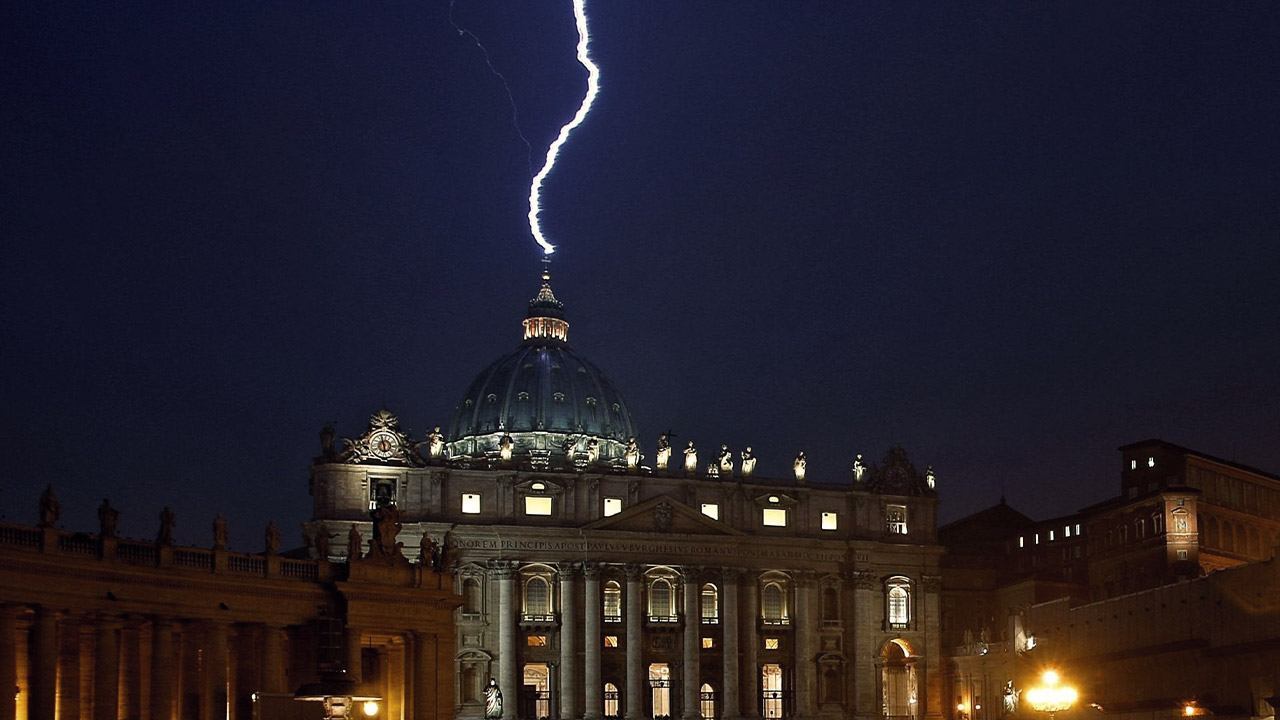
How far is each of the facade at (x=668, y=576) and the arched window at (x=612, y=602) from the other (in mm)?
143

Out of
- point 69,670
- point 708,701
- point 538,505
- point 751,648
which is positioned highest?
point 538,505

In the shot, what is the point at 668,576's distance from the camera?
13325cm

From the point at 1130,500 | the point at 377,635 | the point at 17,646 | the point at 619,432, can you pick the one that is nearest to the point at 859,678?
the point at 1130,500

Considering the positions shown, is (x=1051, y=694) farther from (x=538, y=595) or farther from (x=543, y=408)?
(x=543, y=408)

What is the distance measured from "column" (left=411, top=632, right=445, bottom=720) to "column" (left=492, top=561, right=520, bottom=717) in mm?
60023

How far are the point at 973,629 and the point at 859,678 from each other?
13.2 m

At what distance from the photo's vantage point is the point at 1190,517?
122m

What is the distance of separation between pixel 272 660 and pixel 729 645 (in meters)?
76.2

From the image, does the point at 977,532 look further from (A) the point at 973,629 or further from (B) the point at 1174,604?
(B) the point at 1174,604

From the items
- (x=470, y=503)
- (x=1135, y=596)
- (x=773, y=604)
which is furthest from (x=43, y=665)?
(x=773, y=604)

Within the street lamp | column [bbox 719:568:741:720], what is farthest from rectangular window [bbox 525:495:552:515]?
the street lamp

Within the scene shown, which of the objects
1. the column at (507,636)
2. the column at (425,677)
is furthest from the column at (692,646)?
the column at (425,677)

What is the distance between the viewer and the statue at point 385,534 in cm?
6378

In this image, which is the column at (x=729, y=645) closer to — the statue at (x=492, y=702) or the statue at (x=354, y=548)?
the statue at (x=492, y=702)
